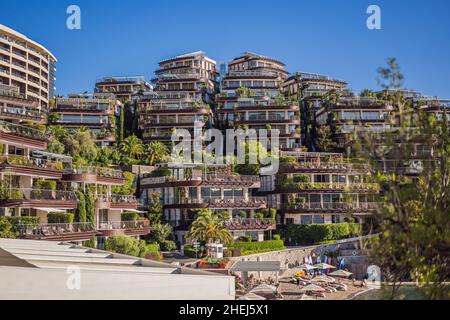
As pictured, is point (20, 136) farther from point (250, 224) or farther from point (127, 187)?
point (250, 224)

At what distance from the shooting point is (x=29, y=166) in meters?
44.6

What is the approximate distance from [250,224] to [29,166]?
26029 mm

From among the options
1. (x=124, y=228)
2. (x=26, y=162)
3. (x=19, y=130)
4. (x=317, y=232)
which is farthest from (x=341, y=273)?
(x=19, y=130)

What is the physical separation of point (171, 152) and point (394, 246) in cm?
7497

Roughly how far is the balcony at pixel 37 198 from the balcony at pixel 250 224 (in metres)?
19.5

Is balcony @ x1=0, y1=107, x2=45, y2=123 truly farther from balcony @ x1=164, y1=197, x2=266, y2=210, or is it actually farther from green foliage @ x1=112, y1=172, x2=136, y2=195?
balcony @ x1=164, y1=197, x2=266, y2=210

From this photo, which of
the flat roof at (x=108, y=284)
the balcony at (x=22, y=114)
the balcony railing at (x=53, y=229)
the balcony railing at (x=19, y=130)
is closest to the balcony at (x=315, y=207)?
the balcony railing at (x=53, y=229)

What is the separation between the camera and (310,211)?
226 feet

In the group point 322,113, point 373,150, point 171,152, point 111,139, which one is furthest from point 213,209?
point 373,150

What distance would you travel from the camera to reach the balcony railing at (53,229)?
38469 millimetres

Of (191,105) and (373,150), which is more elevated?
(191,105)
